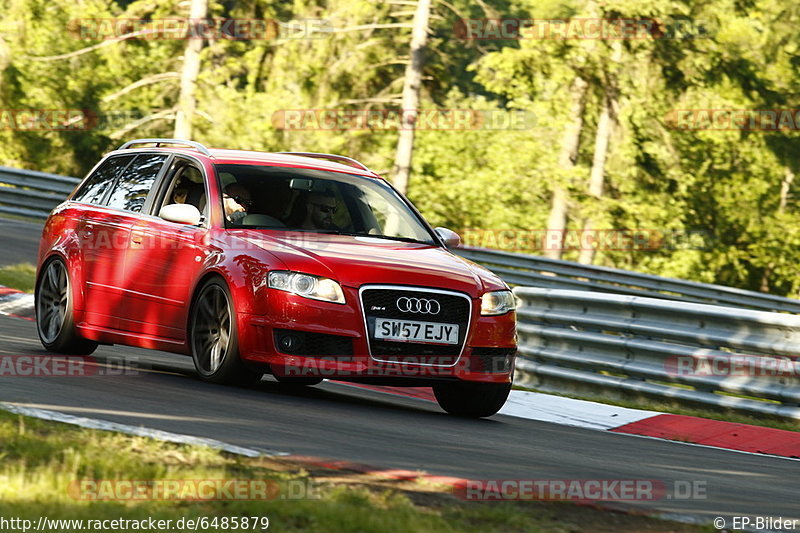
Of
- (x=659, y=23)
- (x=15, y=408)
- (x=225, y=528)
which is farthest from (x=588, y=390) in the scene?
(x=659, y=23)

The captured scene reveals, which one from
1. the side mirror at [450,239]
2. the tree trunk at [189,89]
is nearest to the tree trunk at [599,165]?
the tree trunk at [189,89]

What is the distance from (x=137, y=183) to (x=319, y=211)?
1.67 m

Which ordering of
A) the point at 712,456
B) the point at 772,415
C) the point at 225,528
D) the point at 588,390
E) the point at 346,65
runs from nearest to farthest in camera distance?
the point at 225,528
the point at 712,456
the point at 772,415
the point at 588,390
the point at 346,65

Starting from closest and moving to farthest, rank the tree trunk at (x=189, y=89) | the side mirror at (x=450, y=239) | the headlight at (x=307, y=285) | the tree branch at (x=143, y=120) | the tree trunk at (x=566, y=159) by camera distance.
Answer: the headlight at (x=307, y=285), the side mirror at (x=450, y=239), the tree trunk at (x=189, y=89), the tree branch at (x=143, y=120), the tree trunk at (x=566, y=159)

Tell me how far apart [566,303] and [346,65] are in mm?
23525

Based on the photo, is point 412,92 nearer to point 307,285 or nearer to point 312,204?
point 312,204

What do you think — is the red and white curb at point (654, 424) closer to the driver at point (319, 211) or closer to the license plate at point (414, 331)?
→ the license plate at point (414, 331)

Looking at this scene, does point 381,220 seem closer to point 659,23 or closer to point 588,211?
point 659,23

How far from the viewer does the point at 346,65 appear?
3506 cm

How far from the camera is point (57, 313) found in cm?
1045

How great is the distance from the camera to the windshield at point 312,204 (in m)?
9.31

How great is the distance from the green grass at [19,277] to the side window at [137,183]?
17.8 ft

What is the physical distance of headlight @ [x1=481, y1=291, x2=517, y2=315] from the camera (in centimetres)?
877

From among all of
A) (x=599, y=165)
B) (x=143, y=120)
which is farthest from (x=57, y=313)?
(x=599, y=165)
